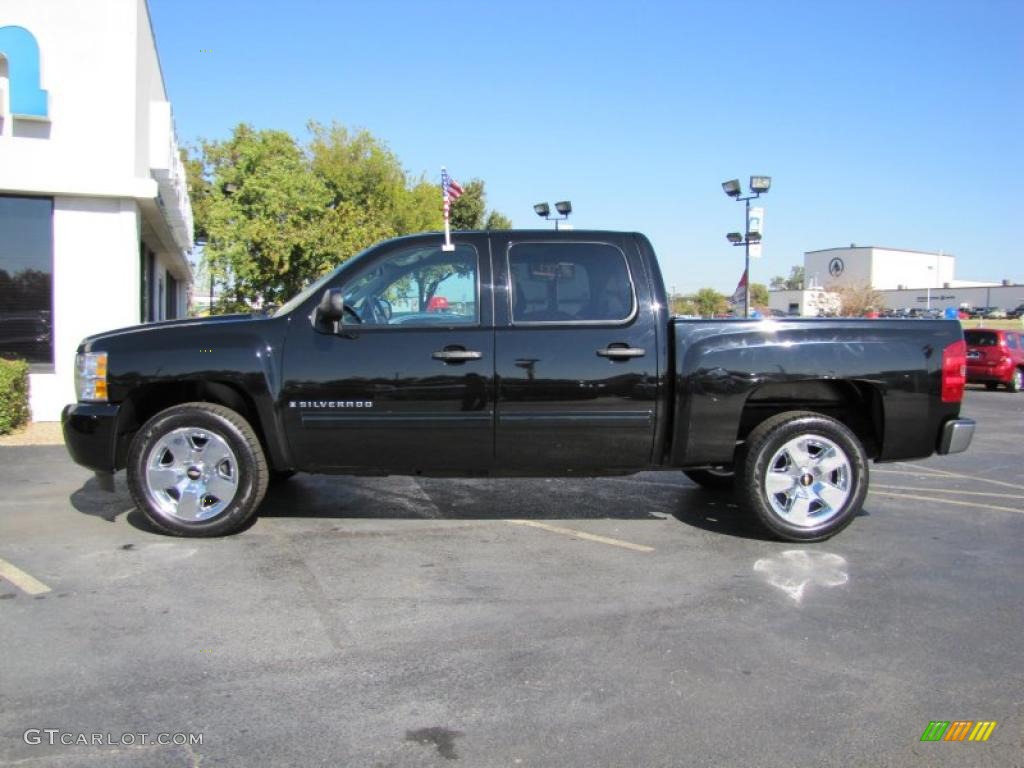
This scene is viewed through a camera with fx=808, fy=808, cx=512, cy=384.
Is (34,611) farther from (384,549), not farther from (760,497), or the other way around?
(760,497)

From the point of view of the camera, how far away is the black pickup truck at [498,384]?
5.17 m

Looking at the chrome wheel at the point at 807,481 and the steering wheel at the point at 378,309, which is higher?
the steering wheel at the point at 378,309

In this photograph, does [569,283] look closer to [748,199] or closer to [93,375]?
[93,375]

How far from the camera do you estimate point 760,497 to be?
5.35 metres

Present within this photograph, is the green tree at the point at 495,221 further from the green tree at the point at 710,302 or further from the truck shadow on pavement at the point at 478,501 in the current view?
the truck shadow on pavement at the point at 478,501

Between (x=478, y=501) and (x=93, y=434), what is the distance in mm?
2841

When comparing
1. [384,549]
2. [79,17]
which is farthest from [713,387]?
[79,17]

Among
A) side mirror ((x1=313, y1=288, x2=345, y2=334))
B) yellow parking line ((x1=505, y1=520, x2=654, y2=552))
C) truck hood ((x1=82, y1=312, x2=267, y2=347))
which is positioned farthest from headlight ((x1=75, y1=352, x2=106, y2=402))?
yellow parking line ((x1=505, y1=520, x2=654, y2=552))

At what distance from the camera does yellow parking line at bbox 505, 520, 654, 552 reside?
5305 millimetres

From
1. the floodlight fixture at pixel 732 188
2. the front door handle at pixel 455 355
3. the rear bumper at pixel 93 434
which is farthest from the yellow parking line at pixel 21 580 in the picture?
the floodlight fixture at pixel 732 188

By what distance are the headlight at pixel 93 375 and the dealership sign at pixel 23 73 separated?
6634mm

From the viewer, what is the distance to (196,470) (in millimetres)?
5254

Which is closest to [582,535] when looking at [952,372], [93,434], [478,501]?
[478,501]

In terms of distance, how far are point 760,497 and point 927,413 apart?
4.09 ft
